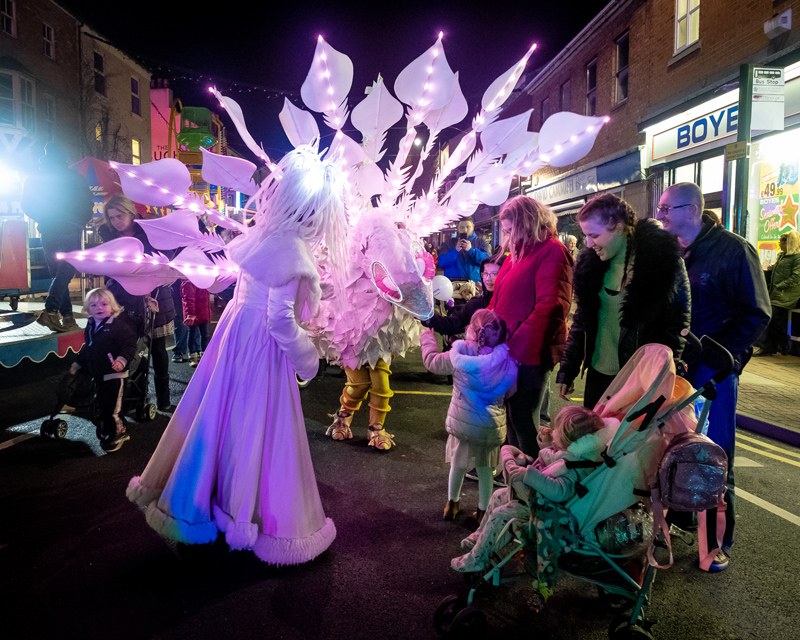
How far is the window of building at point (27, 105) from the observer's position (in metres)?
Result: 17.0

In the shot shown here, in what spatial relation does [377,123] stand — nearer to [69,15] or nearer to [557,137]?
[557,137]

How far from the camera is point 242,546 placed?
2404 mm

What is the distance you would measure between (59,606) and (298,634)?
1.17 metres

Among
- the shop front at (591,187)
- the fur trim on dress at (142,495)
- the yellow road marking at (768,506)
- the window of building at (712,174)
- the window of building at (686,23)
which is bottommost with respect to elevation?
the yellow road marking at (768,506)

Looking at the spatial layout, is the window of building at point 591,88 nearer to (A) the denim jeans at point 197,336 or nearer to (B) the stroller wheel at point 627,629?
(A) the denim jeans at point 197,336

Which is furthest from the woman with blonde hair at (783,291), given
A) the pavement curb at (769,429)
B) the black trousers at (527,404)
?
the black trousers at (527,404)

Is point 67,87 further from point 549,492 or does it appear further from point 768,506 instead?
point 768,506

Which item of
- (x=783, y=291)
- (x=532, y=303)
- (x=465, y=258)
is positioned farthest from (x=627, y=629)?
(x=783, y=291)

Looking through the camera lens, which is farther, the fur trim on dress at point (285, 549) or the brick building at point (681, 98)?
the brick building at point (681, 98)

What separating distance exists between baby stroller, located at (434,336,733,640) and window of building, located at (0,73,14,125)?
21.4 metres

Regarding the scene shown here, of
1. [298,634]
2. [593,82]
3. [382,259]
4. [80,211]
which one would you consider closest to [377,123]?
[382,259]

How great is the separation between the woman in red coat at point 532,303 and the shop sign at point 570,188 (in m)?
10.5

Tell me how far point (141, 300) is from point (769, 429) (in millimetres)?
6369

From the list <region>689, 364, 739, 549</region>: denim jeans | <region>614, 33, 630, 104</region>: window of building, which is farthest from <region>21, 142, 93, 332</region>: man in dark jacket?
<region>614, 33, 630, 104</region>: window of building
